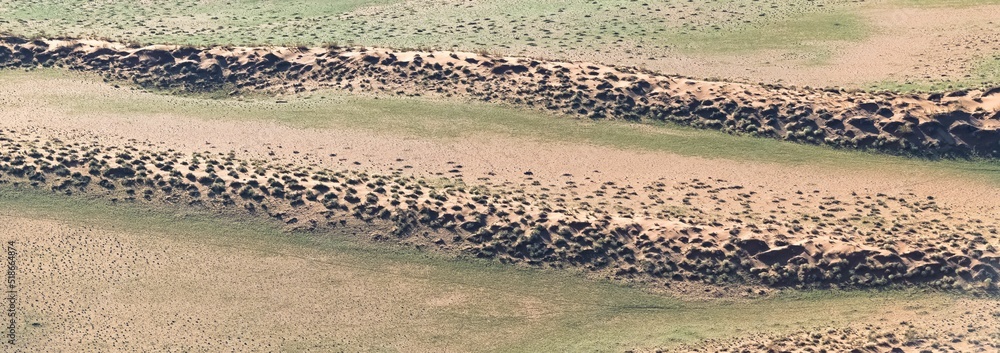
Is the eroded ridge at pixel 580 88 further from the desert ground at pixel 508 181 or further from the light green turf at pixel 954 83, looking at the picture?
the light green turf at pixel 954 83

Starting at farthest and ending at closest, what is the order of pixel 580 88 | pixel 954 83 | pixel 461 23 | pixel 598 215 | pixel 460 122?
pixel 461 23
pixel 954 83
pixel 580 88
pixel 460 122
pixel 598 215

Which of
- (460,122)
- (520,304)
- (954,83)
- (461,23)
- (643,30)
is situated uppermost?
(954,83)

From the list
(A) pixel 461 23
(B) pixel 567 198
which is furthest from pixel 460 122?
(A) pixel 461 23

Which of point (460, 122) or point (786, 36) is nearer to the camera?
point (460, 122)

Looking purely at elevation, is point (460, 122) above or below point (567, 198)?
above

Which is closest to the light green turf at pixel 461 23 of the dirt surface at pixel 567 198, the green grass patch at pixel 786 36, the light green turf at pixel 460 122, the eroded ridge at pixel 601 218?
the green grass patch at pixel 786 36

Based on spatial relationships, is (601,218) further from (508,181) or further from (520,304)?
(520,304)

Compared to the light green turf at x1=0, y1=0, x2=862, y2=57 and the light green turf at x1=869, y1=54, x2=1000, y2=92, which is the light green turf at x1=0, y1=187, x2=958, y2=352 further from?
the light green turf at x1=0, y1=0, x2=862, y2=57

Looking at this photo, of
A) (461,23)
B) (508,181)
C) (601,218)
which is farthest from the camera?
(461,23)
